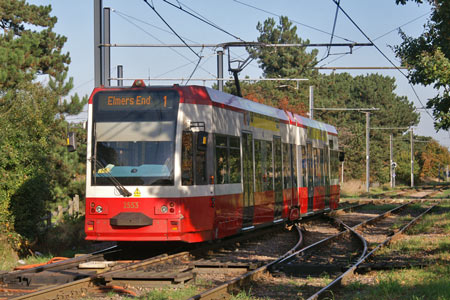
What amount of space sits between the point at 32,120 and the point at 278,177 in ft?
27.3

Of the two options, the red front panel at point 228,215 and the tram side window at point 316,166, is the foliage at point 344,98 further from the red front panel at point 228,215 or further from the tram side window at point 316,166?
the red front panel at point 228,215

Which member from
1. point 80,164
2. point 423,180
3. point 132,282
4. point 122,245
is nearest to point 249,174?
point 122,245

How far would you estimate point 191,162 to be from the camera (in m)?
13.2

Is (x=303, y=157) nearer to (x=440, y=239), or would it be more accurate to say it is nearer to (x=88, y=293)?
(x=440, y=239)

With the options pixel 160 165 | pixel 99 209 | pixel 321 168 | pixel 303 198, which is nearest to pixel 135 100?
pixel 160 165

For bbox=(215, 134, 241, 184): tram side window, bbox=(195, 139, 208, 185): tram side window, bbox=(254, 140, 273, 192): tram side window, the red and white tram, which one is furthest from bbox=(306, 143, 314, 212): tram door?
bbox=(195, 139, 208, 185): tram side window

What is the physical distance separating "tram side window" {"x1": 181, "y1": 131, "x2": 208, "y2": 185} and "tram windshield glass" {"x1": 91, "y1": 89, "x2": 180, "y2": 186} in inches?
9.2

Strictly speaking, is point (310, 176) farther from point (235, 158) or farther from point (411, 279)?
point (411, 279)

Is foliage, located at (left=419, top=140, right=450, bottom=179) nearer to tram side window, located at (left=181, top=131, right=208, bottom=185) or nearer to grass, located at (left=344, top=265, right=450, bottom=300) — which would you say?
tram side window, located at (left=181, top=131, right=208, bottom=185)

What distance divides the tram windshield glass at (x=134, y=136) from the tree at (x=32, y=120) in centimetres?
279

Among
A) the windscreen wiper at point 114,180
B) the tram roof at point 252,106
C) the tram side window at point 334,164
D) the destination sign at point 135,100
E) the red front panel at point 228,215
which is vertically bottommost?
the red front panel at point 228,215

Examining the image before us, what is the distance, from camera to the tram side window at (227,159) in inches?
563

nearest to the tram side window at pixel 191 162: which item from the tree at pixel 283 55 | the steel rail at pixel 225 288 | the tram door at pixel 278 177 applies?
the steel rail at pixel 225 288

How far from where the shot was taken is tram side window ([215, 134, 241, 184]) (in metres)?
14.3
